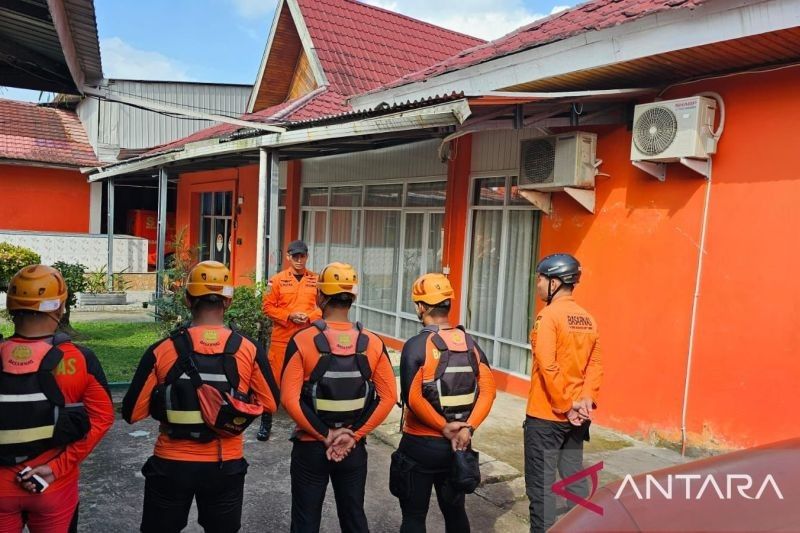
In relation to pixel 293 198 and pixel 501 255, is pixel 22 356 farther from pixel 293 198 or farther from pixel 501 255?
pixel 293 198

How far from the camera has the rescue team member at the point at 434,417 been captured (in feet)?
10.4

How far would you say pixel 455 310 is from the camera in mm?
8281

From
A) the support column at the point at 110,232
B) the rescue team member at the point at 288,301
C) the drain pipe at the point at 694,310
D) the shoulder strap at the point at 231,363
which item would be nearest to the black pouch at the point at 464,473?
the shoulder strap at the point at 231,363

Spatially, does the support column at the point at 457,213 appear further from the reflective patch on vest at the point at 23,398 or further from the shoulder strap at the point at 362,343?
the reflective patch on vest at the point at 23,398

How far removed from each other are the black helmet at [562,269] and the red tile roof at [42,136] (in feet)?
54.7

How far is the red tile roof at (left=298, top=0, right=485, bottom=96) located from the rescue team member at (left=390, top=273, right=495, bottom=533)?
395 inches

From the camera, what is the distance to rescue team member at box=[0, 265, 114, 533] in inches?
97.0

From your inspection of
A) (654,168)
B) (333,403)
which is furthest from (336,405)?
(654,168)

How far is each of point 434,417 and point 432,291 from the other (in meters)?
0.62

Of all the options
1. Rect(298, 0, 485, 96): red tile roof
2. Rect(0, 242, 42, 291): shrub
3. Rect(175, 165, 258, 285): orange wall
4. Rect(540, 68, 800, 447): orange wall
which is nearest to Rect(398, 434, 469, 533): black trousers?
Rect(540, 68, 800, 447): orange wall

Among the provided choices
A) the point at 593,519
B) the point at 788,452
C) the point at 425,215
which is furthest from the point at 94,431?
the point at 425,215

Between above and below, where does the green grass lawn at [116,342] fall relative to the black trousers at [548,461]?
below

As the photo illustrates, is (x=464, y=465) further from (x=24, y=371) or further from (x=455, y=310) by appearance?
(x=455, y=310)

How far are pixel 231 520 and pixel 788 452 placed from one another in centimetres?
219
